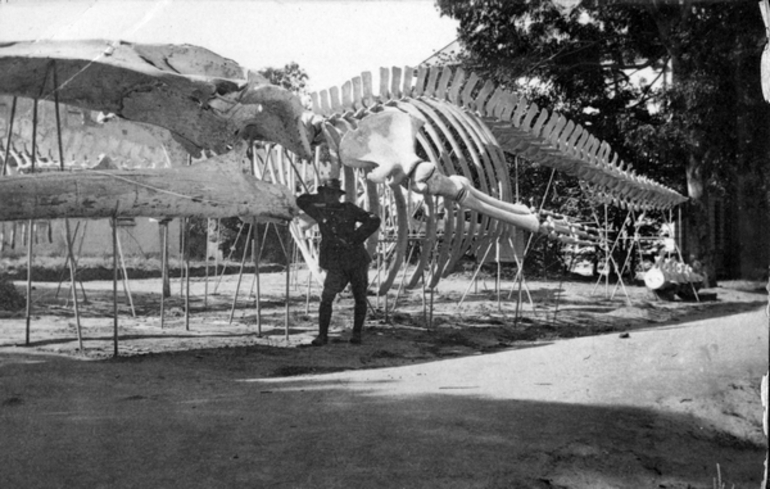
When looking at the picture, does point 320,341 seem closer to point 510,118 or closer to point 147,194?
point 147,194

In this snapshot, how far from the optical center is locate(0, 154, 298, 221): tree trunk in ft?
14.5

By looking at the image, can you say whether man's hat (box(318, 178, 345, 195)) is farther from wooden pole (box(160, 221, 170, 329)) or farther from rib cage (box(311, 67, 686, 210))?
wooden pole (box(160, 221, 170, 329))

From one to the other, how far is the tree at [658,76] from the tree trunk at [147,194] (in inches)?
190

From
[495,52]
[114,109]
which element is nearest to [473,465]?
[114,109]

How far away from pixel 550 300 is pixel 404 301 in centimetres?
315

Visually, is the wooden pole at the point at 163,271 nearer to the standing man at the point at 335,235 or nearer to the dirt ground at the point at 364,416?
the dirt ground at the point at 364,416

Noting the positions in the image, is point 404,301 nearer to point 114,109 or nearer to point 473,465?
point 114,109

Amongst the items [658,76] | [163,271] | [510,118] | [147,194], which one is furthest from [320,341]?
[658,76]

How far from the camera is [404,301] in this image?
43.5 ft

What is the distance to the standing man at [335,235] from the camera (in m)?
7.50

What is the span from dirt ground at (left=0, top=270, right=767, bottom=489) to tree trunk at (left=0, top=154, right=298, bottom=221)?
125 centimetres

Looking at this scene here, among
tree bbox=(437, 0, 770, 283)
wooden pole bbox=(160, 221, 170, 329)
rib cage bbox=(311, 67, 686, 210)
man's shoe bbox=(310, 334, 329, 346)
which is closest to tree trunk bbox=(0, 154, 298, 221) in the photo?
man's shoe bbox=(310, 334, 329, 346)

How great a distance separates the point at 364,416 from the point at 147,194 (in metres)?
2.36

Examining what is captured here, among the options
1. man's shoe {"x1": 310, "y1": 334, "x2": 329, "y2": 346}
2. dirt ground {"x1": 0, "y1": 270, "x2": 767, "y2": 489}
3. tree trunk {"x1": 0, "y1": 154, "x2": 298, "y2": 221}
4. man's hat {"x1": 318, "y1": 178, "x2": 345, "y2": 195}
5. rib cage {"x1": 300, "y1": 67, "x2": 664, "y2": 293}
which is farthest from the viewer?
rib cage {"x1": 300, "y1": 67, "x2": 664, "y2": 293}
